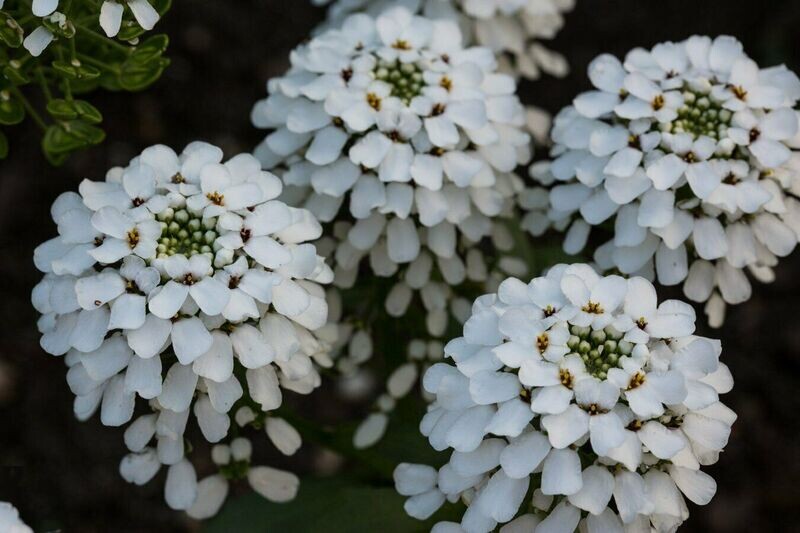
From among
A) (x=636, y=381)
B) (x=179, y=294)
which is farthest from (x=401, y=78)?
(x=636, y=381)

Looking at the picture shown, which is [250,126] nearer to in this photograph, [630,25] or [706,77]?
[630,25]

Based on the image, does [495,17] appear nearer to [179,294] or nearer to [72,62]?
[72,62]

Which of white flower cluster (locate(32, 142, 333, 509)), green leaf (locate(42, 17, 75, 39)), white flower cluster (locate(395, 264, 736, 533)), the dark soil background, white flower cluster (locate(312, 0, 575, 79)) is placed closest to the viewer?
white flower cluster (locate(395, 264, 736, 533))

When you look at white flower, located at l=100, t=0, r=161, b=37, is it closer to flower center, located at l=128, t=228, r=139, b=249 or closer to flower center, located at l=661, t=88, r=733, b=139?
flower center, located at l=128, t=228, r=139, b=249

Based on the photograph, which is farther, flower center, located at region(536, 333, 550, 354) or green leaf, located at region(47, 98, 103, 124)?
green leaf, located at region(47, 98, 103, 124)

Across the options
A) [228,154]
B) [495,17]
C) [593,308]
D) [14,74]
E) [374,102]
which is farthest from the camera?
[228,154]

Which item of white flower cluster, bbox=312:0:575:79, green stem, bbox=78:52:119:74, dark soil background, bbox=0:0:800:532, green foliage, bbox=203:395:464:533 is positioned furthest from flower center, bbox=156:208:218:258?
dark soil background, bbox=0:0:800:532
